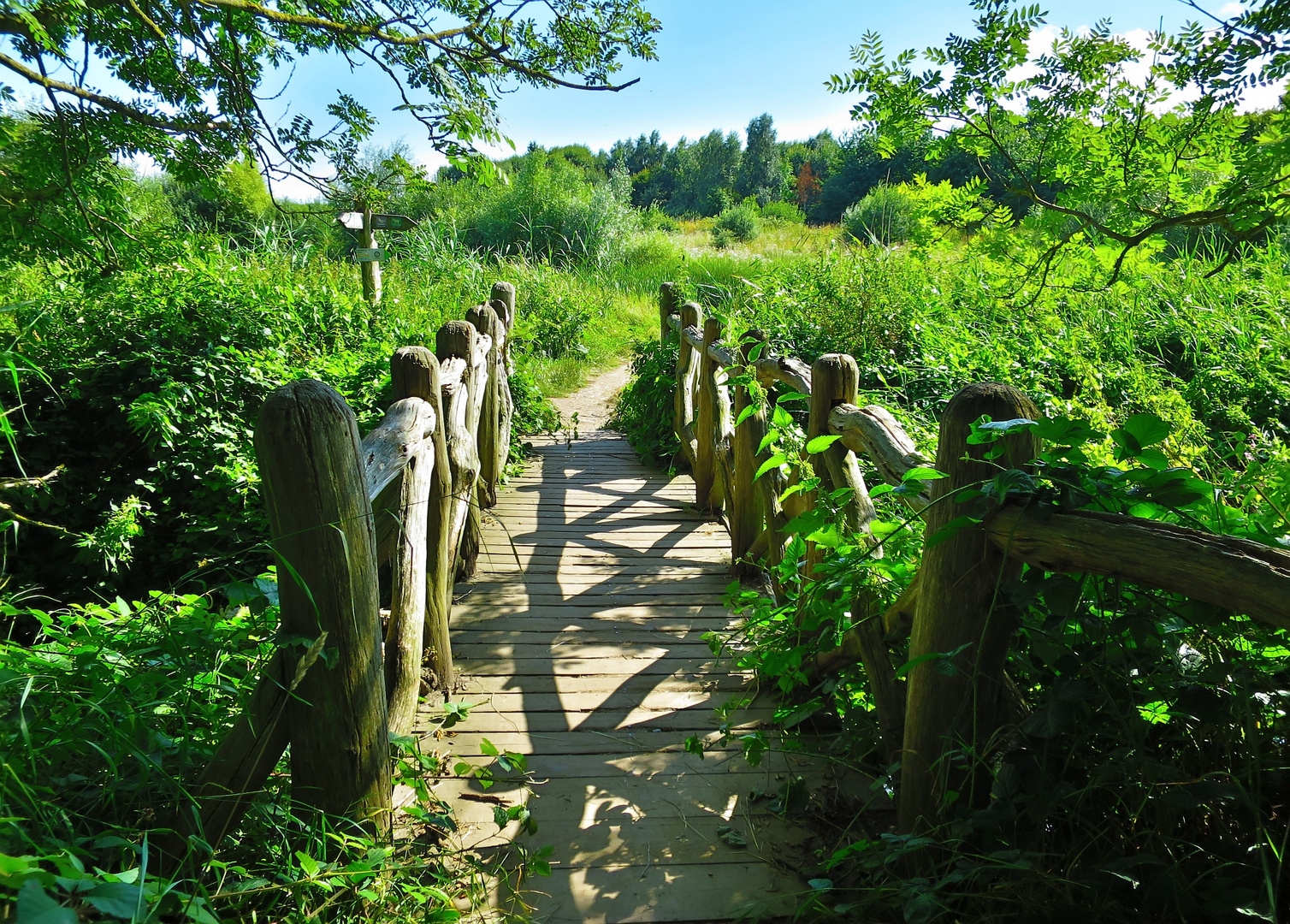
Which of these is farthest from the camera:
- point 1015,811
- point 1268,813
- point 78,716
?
point 78,716

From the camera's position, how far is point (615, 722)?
272 centimetres

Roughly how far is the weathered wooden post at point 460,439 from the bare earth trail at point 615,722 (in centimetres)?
23

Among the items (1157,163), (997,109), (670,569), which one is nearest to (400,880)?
(670,569)

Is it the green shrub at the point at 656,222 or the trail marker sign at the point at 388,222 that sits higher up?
the green shrub at the point at 656,222

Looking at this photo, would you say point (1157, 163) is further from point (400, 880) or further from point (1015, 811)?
point (400, 880)

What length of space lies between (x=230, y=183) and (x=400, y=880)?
14.2 feet

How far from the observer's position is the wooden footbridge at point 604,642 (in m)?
1.49

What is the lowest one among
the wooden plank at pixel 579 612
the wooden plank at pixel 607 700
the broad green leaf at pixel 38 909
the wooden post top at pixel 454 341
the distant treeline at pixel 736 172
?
the wooden plank at pixel 607 700

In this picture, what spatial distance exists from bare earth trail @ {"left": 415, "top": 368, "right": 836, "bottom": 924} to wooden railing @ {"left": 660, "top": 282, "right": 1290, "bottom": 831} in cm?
47

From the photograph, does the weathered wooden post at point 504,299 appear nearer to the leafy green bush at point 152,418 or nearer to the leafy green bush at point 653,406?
the leafy green bush at point 653,406

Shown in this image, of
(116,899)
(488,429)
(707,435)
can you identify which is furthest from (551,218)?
(116,899)

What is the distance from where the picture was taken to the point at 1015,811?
144cm

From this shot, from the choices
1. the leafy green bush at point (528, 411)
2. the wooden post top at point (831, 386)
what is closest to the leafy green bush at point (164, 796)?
the wooden post top at point (831, 386)

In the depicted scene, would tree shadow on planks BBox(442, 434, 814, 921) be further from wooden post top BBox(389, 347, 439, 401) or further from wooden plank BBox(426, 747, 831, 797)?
wooden post top BBox(389, 347, 439, 401)
